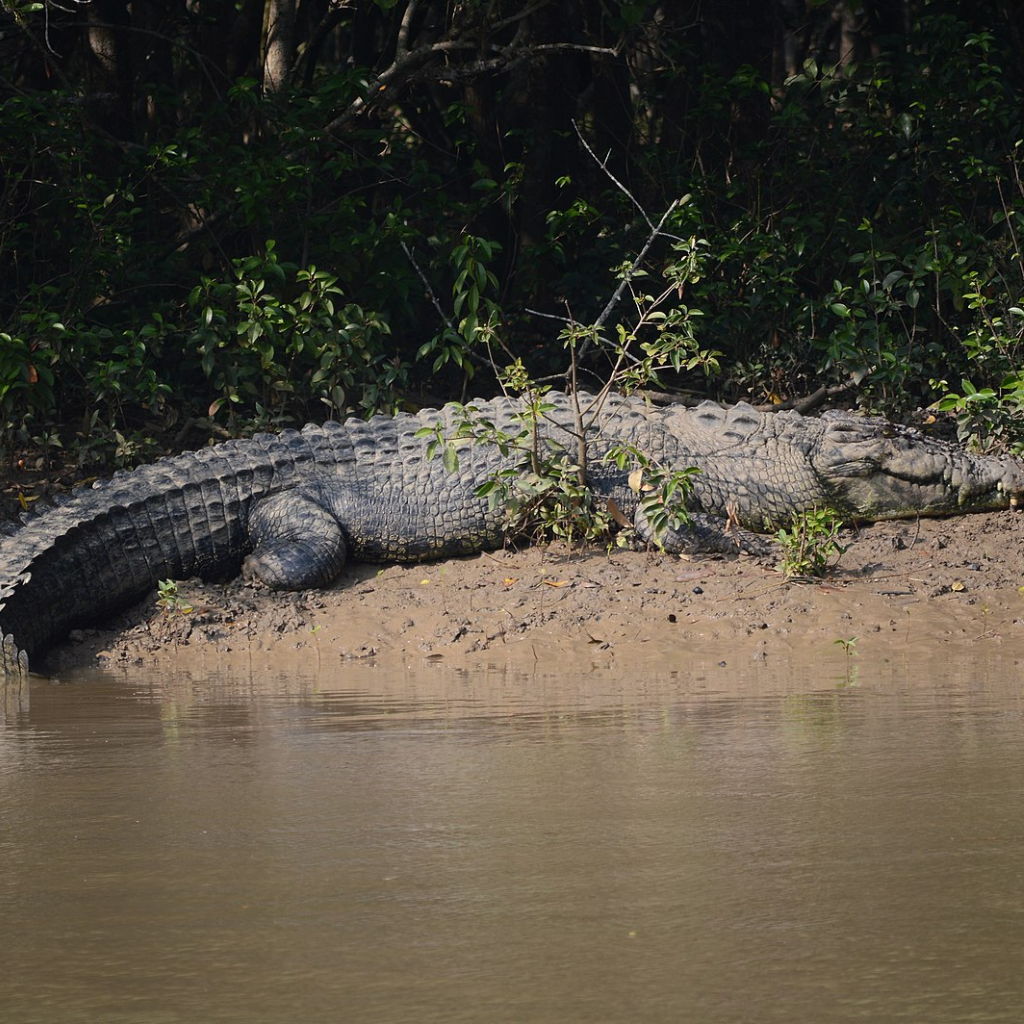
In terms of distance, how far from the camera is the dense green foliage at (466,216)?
771 cm

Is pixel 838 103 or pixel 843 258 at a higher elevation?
pixel 838 103

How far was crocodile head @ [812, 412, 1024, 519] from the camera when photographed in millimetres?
6797

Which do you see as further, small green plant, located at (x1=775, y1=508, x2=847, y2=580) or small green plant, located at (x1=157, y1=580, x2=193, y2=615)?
small green plant, located at (x1=157, y1=580, x2=193, y2=615)

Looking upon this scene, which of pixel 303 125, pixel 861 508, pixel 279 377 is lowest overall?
pixel 861 508

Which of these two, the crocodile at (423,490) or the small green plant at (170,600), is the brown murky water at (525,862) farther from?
the crocodile at (423,490)

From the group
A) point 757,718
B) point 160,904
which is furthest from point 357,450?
point 160,904

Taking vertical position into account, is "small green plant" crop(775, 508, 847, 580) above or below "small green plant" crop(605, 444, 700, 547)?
below

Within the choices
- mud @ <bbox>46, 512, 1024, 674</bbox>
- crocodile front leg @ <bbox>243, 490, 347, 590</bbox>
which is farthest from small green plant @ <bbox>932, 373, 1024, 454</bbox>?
crocodile front leg @ <bbox>243, 490, 347, 590</bbox>

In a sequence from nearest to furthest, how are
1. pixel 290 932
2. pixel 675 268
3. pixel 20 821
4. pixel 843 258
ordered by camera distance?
1. pixel 290 932
2. pixel 20 821
3. pixel 675 268
4. pixel 843 258

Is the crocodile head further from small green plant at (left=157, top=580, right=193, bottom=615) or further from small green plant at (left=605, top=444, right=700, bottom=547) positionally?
small green plant at (left=157, top=580, right=193, bottom=615)

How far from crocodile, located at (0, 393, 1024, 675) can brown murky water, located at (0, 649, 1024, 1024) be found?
219 cm

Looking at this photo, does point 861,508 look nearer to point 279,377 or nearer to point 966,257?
point 966,257

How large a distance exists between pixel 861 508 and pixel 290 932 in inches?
213

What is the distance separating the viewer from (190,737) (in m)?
3.82
